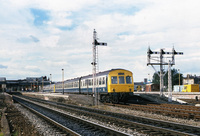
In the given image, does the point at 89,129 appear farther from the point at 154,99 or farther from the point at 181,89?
the point at 181,89

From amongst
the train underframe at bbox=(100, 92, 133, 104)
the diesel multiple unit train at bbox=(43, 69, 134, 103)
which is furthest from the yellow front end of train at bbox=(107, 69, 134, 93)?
the train underframe at bbox=(100, 92, 133, 104)

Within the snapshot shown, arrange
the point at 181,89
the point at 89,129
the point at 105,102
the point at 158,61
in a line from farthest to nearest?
the point at 181,89 < the point at 158,61 < the point at 105,102 < the point at 89,129

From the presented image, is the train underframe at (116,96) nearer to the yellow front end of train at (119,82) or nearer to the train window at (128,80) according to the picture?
the yellow front end of train at (119,82)

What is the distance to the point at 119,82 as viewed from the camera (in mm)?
25375

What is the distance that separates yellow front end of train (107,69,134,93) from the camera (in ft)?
82.0

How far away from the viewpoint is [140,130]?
10.5 metres

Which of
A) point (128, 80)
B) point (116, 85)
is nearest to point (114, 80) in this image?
point (116, 85)

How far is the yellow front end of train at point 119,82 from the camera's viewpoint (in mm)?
25002

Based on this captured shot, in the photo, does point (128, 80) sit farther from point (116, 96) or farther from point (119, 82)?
point (116, 96)

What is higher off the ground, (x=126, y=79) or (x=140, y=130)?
(x=126, y=79)

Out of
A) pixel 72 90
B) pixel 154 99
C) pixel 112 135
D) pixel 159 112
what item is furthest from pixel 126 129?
pixel 72 90

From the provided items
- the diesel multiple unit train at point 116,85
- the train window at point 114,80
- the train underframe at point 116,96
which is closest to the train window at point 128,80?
the diesel multiple unit train at point 116,85

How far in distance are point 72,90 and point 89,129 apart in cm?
2827

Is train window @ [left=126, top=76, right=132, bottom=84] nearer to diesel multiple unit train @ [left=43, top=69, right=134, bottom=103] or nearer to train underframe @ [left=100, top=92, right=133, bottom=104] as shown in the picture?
diesel multiple unit train @ [left=43, top=69, right=134, bottom=103]
